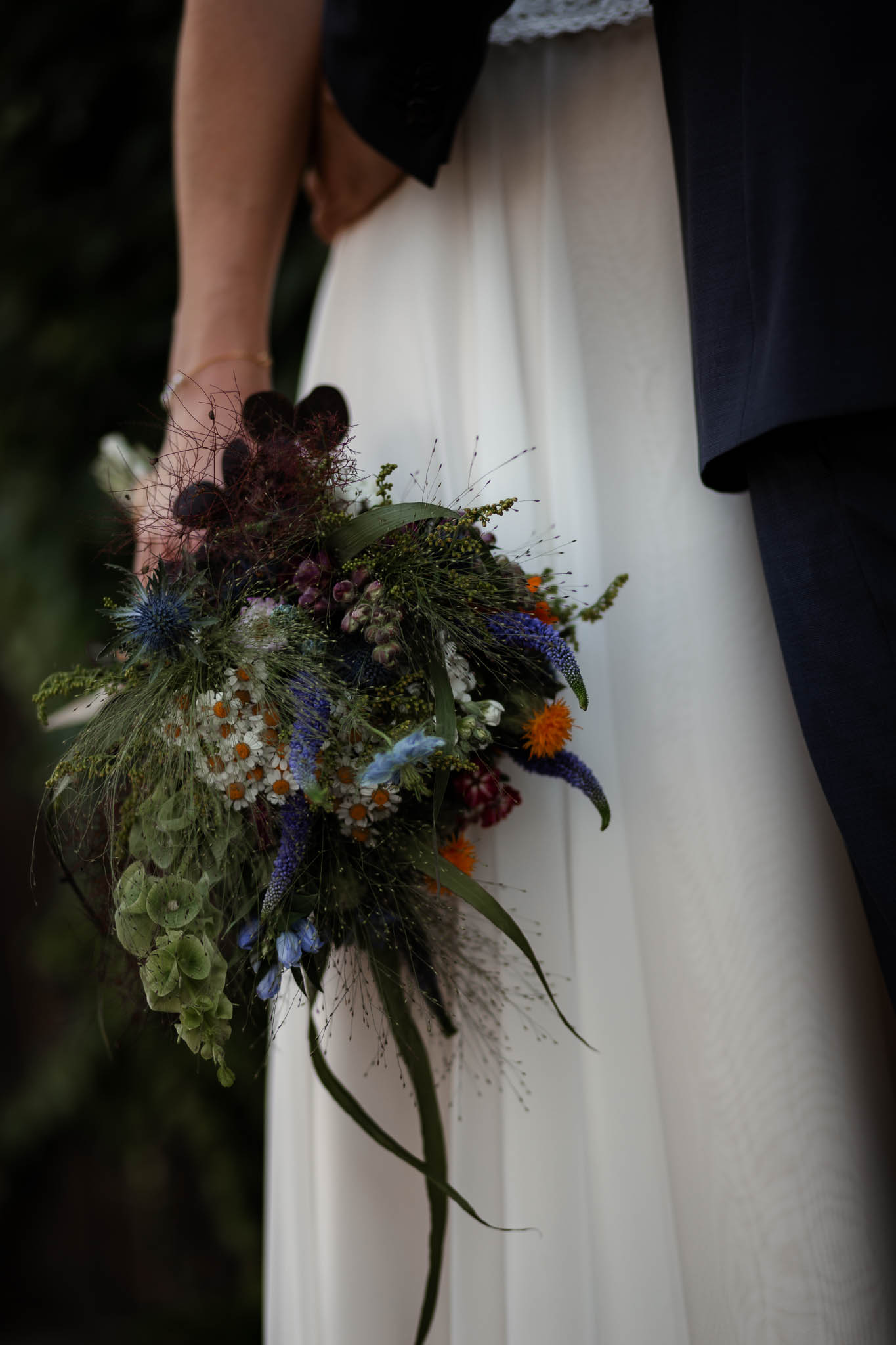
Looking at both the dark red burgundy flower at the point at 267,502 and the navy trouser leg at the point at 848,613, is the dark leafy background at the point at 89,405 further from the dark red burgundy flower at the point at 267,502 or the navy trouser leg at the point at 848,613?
the navy trouser leg at the point at 848,613

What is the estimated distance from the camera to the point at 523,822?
73cm

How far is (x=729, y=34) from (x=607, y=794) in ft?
1.81

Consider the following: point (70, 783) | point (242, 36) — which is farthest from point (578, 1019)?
point (242, 36)

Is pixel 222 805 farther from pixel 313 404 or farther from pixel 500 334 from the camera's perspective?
pixel 500 334

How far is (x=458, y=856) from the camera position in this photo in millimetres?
673

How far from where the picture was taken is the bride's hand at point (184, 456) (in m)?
0.68

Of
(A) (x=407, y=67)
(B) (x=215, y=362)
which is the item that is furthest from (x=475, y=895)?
(A) (x=407, y=67)

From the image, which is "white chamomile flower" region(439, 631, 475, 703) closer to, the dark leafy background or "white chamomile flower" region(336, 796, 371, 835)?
"white chamomile flower" region(336, 796, 371, 835)

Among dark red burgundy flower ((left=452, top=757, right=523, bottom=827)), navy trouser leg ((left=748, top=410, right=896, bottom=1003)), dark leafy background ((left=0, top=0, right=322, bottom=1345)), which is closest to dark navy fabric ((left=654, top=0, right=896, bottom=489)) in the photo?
navy trouser leg ((left=748, top=410, right=896, bottom=1003))

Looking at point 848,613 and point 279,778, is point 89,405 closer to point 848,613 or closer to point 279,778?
point 279,778

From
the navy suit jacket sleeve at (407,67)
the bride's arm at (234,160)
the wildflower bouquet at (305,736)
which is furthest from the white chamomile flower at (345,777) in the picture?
the navy suit jacket sleeve at (407,67)

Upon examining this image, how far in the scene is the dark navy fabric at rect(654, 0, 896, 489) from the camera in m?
0.56

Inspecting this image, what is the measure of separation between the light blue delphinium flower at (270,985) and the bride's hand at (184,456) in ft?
0.91

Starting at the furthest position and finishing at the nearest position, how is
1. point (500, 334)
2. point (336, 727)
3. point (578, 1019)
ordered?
point (500, 334) < point (578, 1019) < point (336, 727)
